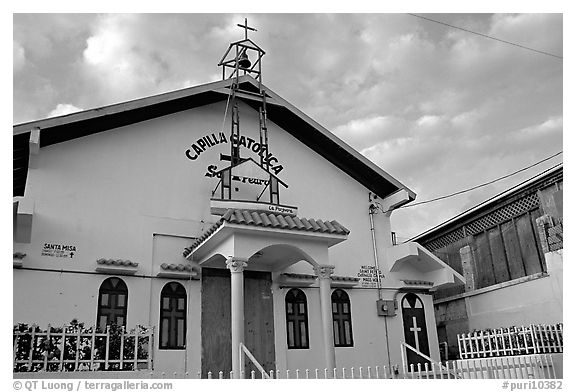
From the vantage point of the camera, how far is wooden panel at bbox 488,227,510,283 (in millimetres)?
14906

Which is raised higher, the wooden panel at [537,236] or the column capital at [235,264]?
the wooden panel at [537,236]

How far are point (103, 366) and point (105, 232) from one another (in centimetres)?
294

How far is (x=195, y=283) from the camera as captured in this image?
1048cm

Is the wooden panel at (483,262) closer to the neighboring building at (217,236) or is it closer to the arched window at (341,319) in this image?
the neighboring building at (217,236)

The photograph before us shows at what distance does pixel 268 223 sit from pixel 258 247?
0.48m

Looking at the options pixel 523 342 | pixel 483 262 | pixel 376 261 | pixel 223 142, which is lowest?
pixel 523 342

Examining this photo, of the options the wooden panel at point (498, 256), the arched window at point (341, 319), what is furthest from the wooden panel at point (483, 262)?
the arched window at point (341, 319)

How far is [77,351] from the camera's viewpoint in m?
7.53

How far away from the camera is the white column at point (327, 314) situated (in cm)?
953

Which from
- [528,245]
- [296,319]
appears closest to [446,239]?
[528,245]

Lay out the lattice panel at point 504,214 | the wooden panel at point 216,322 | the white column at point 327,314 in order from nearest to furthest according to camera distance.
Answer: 1. the white column at point 327,314
2. the wooden panel at point 216,322
3. the lattice panel at point 504,214

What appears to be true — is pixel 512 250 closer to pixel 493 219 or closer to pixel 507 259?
pixel 507 259

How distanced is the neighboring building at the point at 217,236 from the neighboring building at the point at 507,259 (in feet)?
5.54

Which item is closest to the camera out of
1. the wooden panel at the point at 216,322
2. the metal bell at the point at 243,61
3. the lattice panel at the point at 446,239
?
the wooden panel at the point at 216,322
